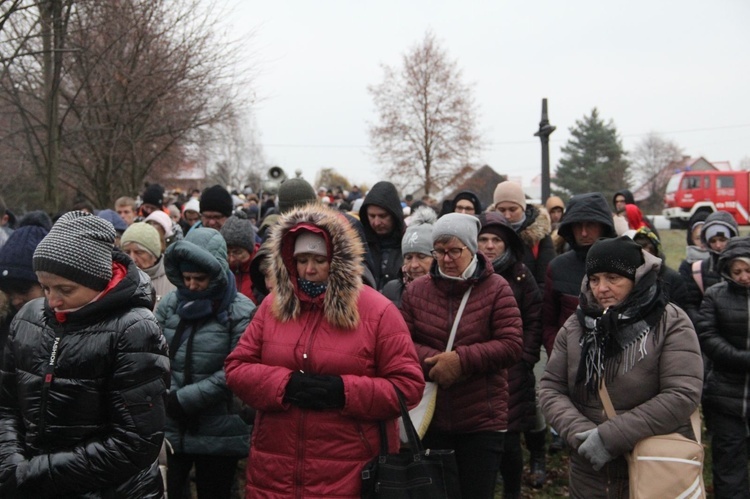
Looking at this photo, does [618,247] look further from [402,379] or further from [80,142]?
[80,142]

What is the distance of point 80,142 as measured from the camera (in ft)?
43.5

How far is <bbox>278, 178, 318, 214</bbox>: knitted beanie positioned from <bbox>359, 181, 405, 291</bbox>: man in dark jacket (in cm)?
49

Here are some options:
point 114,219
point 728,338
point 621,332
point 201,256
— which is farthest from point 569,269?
point 114,219

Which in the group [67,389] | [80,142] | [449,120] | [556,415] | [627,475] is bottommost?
[627,475]

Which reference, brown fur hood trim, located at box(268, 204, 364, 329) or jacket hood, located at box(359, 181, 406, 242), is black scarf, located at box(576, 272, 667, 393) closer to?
brown fur hood trim, located at box(268, 204, 364, 329)

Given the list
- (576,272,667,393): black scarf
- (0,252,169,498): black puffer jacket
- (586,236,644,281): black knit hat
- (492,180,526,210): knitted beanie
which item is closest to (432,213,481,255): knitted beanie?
(586,236,644,281): black knit hat

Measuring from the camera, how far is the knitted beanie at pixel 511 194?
6410 millimetres

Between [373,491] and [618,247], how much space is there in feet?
5.89

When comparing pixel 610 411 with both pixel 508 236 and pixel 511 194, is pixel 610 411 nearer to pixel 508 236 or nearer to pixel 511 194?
pixel 508 236

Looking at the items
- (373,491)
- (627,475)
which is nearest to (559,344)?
Answer: (627,475)

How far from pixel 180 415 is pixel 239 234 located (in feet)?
6.21

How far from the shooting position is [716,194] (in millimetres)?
38219

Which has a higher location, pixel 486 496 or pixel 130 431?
pixel 130 431

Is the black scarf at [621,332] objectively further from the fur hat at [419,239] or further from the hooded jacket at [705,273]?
the hooded jacket at [705,273]
